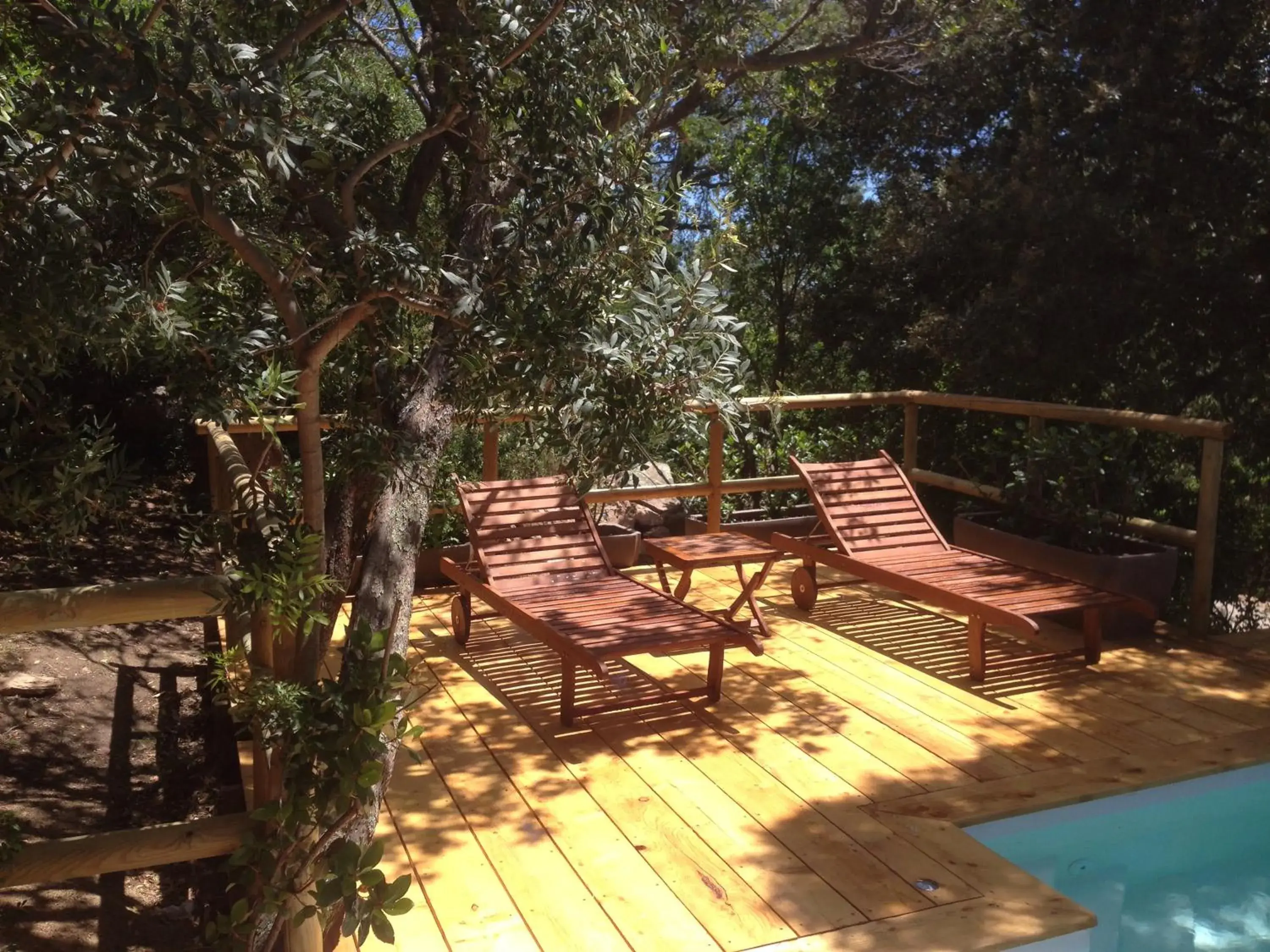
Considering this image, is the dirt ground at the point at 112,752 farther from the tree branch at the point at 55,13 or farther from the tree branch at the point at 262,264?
the tree branch at the point at 55,13

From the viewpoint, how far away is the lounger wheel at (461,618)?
210 inches

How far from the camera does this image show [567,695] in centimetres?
438

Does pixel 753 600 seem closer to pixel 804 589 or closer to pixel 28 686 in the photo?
pixel 804 589

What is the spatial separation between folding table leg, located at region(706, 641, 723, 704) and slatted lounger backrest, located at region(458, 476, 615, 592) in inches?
37.4

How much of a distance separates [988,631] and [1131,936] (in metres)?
2.26

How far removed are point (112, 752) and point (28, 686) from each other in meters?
0.75

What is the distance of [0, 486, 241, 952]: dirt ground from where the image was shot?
3.67 m

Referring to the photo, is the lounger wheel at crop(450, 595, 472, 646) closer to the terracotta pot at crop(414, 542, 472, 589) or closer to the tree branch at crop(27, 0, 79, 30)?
the terracotta pot at crop(414, 542, 472, 589)

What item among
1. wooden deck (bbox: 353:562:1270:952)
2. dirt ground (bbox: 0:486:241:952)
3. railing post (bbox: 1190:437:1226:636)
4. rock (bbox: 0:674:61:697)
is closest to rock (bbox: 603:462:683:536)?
wooden deck (bbox: 353:562:1270:952)

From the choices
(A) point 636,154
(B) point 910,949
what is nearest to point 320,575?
(A) point 636,154

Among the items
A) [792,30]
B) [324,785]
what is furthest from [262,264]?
[792,30]

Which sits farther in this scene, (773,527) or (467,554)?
(773,527)

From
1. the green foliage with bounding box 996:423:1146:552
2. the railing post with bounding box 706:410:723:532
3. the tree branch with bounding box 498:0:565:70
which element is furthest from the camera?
the railing post with bounding box 706:410:723:532

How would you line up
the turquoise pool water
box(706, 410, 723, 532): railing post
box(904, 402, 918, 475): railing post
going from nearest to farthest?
1. the turquoise pool water
2. box(706, 410, 723, 532): railing post
3. box(904, 402, 918, 475): railing post
